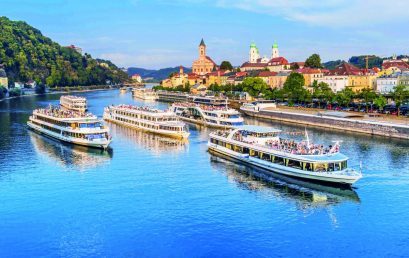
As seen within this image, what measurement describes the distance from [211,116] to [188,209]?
44769 mm

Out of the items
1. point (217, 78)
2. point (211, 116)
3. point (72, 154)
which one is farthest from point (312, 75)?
point (72, 154)

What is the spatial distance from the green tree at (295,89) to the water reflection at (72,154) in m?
53.8

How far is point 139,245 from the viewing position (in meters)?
27.7

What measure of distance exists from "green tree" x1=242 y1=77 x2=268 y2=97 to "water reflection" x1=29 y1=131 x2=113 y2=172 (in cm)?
6475

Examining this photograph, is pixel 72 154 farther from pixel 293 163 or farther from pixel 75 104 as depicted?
pixel 75 104

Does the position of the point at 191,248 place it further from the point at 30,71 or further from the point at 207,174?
the point at 30,71

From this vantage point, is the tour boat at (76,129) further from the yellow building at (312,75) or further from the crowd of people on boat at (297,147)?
the yellow building at (312,75)

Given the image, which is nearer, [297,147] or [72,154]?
[297,147]

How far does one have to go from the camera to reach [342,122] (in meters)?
70.8

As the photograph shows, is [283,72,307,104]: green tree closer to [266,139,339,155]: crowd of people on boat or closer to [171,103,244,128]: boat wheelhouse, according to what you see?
[171,103,244,128]: boat wheelhouse

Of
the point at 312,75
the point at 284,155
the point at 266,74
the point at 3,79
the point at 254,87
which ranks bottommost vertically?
the point at 284,155

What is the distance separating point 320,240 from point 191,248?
7364 millimetres

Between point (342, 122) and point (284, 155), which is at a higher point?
point (342, 122)

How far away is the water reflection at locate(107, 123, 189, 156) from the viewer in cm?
5538
